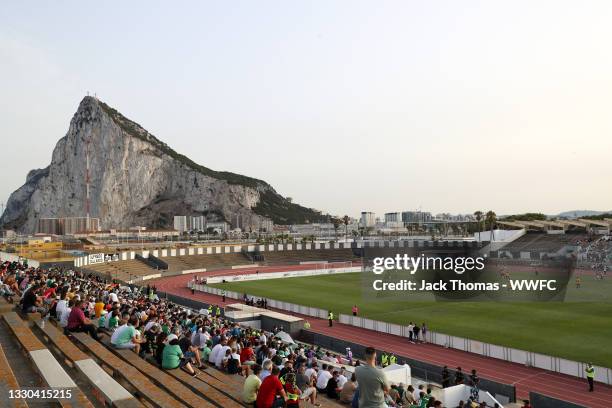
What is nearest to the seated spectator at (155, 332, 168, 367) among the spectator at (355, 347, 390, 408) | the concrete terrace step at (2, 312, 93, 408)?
the concrete terrace step at (2, 312, 93, 408)

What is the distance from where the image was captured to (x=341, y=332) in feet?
105

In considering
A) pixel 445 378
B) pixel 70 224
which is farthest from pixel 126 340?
pixel 70 224

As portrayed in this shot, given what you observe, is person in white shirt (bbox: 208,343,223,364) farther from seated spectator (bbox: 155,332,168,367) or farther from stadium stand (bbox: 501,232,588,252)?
stadium stand (bbox: 501,232,588,252)

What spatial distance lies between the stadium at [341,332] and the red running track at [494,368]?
0.21ft

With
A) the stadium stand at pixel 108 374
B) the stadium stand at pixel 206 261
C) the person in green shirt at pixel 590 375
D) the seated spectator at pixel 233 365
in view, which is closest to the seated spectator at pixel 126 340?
the stadium stand at pixel 108 374

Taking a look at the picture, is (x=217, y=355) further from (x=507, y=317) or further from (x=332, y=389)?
(x=507, y=317)

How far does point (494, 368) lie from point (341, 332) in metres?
10.7

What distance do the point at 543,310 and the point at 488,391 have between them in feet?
68.0

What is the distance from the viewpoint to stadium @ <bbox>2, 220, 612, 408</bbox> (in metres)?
9.85

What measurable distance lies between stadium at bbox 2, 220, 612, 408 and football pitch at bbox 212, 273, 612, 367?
10 cm

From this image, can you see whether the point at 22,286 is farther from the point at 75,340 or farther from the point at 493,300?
the point at 493,300

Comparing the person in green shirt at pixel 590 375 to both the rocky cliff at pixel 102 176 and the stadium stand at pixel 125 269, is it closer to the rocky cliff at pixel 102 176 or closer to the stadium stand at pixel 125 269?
the stadium stand at pixel 125 269

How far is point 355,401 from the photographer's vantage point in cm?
700

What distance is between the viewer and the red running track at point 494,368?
20000 mm
